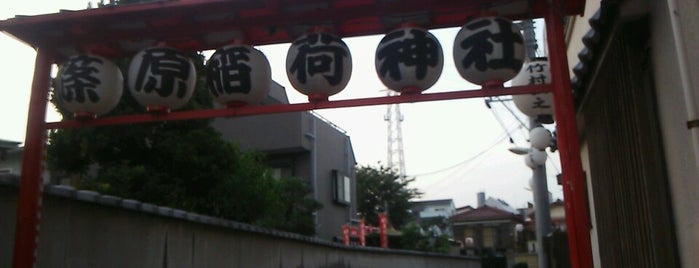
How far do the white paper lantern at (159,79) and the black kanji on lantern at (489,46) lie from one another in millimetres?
3225

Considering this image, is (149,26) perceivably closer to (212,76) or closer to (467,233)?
(212,76)

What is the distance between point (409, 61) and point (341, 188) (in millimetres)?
27948

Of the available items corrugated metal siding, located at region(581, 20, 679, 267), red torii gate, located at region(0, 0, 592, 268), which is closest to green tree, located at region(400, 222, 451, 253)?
corrugated metal siding, located at region(581, 20, 679, 267)

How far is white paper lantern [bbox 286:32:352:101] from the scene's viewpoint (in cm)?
694

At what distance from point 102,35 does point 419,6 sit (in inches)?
147

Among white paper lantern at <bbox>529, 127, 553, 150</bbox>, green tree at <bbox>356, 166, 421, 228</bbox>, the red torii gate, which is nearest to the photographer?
the red torii gate

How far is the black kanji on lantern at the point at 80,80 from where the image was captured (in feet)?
24.3

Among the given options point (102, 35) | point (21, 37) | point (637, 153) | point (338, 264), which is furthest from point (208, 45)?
point (338, 264)

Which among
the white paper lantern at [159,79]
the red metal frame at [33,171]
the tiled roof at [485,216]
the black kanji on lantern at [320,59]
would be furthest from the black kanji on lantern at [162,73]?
the tiled roof at [485,216]

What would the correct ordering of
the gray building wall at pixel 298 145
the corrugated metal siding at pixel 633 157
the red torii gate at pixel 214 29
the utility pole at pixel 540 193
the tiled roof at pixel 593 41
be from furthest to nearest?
1. the gray building wall at pixel 298 145
2. the utility pole at pixel 540 193
3. the red torii gate at pixel 214 29
4. the tiled roof at pixel 593 41
5. the corrugated metal siding at pixel 633 157

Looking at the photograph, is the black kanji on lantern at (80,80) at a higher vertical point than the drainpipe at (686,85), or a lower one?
higher

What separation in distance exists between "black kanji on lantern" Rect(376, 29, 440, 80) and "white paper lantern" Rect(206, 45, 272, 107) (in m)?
1.42

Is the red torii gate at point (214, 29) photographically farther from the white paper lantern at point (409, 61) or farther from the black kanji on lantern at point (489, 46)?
the black kanji on lantern at point (489, 46)

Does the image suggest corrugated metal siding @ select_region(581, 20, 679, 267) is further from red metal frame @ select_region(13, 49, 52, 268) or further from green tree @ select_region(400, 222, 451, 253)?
green tree @ select_region(400, 222, 451, 253)
